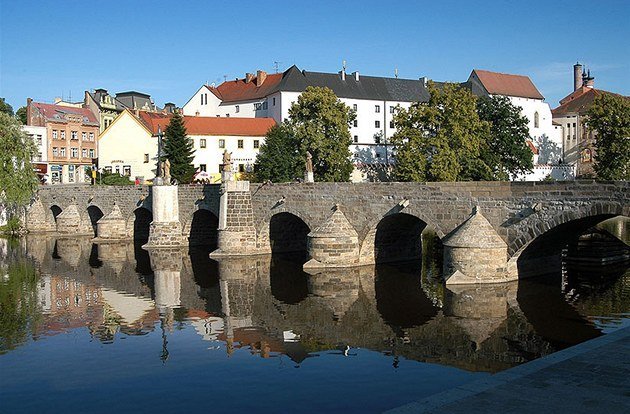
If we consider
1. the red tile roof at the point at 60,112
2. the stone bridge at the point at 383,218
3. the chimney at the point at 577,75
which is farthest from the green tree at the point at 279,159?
the chimney at the point at 577,75

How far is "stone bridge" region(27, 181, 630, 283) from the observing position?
24438 millimetres

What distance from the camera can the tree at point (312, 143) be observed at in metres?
60.9

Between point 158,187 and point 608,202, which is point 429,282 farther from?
point 158,187

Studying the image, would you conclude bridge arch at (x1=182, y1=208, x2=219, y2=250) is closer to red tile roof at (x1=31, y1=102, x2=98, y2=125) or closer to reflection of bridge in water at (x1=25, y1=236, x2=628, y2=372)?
reflection of bridge in water at (x1=25, y1=236, x2=628, y2=372)

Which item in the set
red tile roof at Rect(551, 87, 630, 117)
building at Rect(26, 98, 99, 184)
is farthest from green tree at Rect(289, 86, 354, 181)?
red tile roof at Rect(551, 87, 630, 117)

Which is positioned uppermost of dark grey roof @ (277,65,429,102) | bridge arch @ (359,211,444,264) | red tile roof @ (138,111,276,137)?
dark grey roof @ (277,65,429,102)

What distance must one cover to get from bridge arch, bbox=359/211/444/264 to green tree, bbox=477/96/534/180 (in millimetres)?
29383

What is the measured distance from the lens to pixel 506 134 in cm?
6209

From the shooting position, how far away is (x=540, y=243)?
26.8 m

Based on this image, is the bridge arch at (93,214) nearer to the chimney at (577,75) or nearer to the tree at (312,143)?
the tree at (312,143)

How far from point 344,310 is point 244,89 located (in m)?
66.5

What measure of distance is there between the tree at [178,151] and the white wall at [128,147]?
22.5ft

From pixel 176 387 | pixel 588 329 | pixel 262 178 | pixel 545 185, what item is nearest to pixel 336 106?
pixel 262 178

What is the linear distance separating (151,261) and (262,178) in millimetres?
23867
